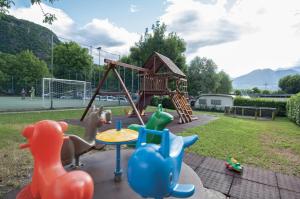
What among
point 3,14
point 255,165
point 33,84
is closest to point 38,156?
point 3,14

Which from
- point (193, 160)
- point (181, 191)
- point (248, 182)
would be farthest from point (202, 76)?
point (181, 191)

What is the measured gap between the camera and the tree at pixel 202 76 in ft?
109

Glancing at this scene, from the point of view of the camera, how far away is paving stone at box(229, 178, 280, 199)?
10.8ft

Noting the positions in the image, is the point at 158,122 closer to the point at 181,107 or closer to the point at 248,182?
the point at 248,182

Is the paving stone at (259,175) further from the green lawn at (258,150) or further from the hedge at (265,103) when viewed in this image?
the hedge at (265,103)

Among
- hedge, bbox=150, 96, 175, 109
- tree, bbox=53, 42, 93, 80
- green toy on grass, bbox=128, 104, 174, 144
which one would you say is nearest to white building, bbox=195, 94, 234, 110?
hedge, bbox=150, 96, 175, 109

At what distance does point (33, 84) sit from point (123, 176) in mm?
39068

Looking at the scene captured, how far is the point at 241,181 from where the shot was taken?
382 centimetres

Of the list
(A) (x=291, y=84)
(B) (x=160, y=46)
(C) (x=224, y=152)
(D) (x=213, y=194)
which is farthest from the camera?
(A) (x=291, y=84)

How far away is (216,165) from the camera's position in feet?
15.0

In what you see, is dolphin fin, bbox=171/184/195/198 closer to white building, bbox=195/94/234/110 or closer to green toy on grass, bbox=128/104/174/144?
green toy on grass, bbox=128/104/174/144

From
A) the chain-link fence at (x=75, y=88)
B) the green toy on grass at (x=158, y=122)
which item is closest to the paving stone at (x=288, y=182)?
the green toy on grass at (x=158, y=122)

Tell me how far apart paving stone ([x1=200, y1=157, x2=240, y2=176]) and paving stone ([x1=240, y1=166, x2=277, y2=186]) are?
0.74 ft

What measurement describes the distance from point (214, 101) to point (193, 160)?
19.0 m
